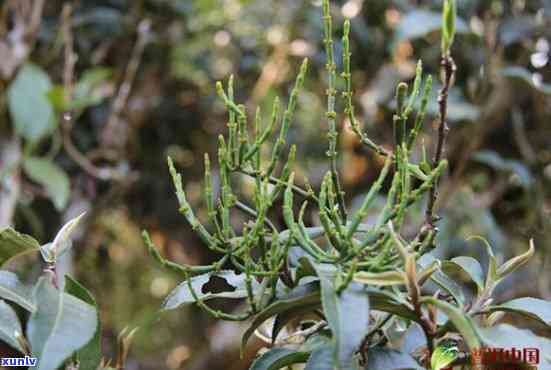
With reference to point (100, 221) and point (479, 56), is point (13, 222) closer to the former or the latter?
point (100, 221)

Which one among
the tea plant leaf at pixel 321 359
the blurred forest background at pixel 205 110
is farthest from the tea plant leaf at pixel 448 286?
the blurred forest background at pixel 205 110

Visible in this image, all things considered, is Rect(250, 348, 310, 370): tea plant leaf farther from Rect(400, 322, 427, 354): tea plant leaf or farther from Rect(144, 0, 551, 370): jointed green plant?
Rect(400, 322, 427, 354): tea plant leaf

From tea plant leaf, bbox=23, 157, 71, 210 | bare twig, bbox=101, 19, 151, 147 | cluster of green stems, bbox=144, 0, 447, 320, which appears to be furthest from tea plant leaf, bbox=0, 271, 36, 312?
bare twig, bbox=101, 19, 151, 147

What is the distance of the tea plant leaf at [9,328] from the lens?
21.6 inches

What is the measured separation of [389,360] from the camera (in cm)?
49

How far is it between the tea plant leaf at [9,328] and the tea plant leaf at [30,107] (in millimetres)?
783

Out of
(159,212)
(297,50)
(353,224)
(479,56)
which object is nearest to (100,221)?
(159,212)

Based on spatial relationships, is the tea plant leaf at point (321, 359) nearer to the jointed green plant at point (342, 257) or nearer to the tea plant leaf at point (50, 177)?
the jointed green plant at point (342, 257)

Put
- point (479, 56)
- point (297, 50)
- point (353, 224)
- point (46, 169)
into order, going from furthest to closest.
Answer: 1. point (297, 50)
2. point (479, 56)
3. point (46, 169)
4. point (353, 224)

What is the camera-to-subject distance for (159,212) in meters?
1.67

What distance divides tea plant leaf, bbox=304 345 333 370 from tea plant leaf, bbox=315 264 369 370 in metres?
0.01

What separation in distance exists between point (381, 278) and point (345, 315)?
38mm

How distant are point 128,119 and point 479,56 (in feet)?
2.35

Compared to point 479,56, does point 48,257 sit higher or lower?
lower
